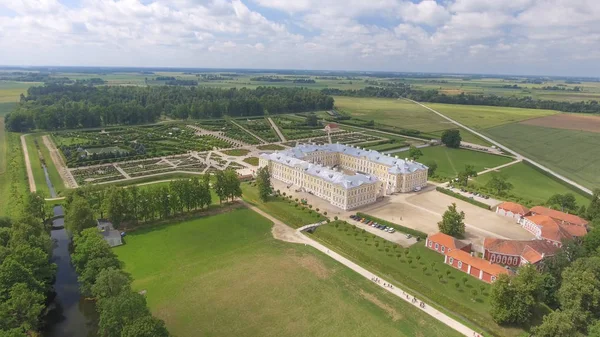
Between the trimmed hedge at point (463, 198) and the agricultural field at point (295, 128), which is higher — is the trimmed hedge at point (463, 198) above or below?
below

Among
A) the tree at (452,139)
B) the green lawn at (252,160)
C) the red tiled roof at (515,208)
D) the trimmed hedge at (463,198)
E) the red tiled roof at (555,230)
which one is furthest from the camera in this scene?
the tree at (452,139)

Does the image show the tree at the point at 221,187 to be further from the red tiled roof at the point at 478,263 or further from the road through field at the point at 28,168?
the red tiled roof at the point at 478,263

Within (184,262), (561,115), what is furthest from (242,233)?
(561,115)

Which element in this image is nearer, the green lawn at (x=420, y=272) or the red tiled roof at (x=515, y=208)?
the green lawn at (x=420, y=272)

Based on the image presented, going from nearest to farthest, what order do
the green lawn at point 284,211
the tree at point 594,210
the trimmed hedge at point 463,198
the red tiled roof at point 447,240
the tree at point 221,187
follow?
the red tiled roof at point 447,240 < the tree at point 594,210 < the green lawn at point 284,211 < the tree at point 221,187 < the trimmed hedge at point 463,198

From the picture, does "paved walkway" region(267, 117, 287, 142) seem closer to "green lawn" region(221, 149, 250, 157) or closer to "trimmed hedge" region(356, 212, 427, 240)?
"green lawn" region(221, 149, 250, 157)

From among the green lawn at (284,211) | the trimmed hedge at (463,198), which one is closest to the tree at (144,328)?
the green lawn at (284,211)
